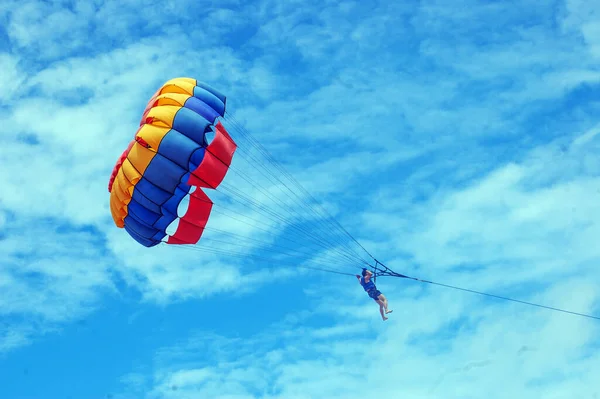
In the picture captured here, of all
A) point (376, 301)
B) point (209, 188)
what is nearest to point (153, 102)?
point (209, 188)

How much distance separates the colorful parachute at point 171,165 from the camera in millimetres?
29531

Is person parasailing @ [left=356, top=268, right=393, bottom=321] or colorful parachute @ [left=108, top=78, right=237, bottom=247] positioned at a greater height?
colorful parachute @ [left=108, top=78, right=237, bottom=247]

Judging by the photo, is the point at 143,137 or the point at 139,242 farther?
the point at 139,242

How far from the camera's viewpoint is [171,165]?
96.9 feet

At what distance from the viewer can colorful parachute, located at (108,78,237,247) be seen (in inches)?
1163

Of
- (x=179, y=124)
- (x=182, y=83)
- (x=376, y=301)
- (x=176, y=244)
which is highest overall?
(x=182, y=83)

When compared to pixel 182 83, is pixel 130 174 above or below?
below

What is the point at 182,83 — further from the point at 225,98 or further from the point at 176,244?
the point at 176,244

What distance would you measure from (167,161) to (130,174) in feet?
4.22

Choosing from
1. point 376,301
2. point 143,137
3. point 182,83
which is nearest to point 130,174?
point 143,137

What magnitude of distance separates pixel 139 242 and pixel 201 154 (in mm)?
4161

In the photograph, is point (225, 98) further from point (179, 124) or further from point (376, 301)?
point (376, 301)

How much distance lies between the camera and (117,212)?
3095 cm

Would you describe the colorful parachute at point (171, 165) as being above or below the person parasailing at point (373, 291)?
above
